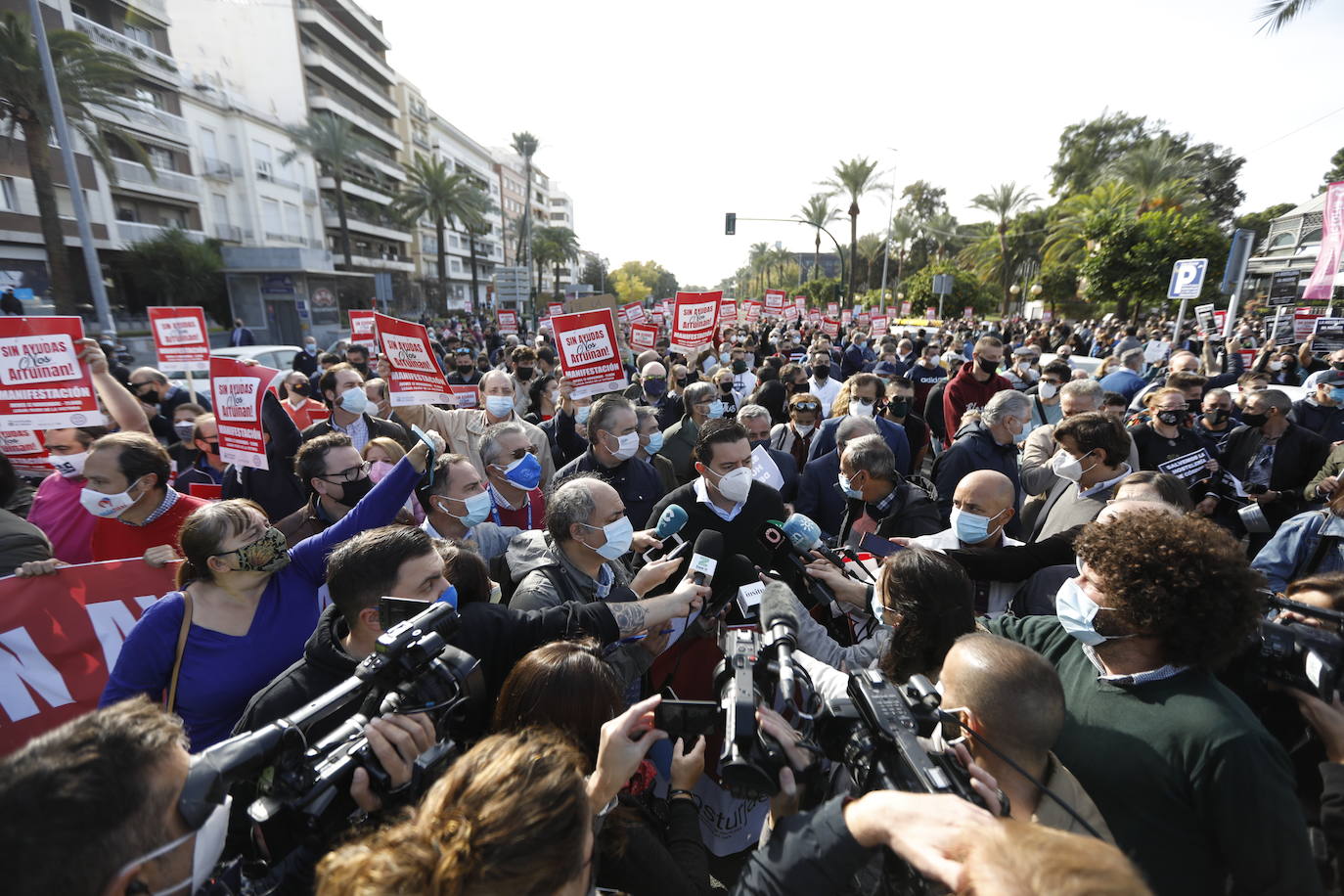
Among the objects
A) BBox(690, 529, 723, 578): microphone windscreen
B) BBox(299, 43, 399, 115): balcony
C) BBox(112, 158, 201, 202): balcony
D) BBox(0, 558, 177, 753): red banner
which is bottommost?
BBox(0, 558, 177, 753): red banner

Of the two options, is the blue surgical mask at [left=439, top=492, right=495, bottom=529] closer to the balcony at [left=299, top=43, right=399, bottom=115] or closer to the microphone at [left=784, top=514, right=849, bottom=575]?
the microphone at [left=784, top=514, right=849, bottom=575]

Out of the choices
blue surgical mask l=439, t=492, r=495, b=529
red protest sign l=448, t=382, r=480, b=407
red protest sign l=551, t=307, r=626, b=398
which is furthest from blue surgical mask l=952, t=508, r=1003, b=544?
red protest sign l=448, t=382, r=480, b=407

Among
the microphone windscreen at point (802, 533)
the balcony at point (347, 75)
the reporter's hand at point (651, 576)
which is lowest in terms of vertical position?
the reporter's hand at point (651, 576)

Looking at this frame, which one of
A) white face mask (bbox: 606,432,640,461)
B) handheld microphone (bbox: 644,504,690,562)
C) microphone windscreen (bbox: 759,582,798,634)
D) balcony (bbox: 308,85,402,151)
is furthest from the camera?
balcony (bbox: 308,85,402,151)

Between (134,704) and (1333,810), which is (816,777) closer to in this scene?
(1333,810)

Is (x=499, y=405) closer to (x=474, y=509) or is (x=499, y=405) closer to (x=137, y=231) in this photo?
(x=474, y=509)

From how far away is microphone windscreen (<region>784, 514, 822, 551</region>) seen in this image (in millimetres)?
2658

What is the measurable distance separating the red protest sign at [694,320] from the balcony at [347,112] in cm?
4690

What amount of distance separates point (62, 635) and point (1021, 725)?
3881 mm

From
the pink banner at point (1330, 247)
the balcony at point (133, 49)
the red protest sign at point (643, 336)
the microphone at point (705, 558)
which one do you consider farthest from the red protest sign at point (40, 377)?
the balcony at point (133, 49)

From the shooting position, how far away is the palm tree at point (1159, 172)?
29344mm

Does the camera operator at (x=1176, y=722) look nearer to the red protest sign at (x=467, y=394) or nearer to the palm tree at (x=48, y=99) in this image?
the red protest sign at (x=467, y=394)

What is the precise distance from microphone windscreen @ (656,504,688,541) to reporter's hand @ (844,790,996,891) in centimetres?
195

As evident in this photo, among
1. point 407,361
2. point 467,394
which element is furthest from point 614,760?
point 467,394
